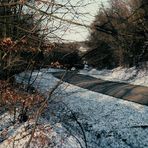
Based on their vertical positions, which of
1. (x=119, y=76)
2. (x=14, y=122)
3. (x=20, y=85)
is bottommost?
(x=119, y=76)

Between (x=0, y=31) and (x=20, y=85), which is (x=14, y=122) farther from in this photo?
(x=0, y=31)

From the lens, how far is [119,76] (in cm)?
3141

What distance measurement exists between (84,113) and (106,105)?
168cm

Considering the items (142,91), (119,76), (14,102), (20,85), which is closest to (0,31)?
(20,85)

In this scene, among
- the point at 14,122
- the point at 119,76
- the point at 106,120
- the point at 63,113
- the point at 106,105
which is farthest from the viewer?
the point at 119,76

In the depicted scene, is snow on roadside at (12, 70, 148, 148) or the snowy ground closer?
the snowy ground

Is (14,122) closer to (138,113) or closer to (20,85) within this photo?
(20,85)

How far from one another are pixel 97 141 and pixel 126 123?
184 centimetres

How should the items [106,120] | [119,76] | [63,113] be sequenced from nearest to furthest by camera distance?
[106,120]
[63,113]
[119,76]

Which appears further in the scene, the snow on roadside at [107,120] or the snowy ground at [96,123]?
the snow on roadside at [107,120]

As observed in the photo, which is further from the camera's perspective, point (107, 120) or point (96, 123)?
point (107, 120)

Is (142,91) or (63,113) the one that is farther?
(142,91)

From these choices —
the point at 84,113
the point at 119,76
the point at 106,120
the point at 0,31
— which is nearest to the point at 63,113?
the point at 84,113

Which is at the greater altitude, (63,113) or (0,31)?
(0,31)
